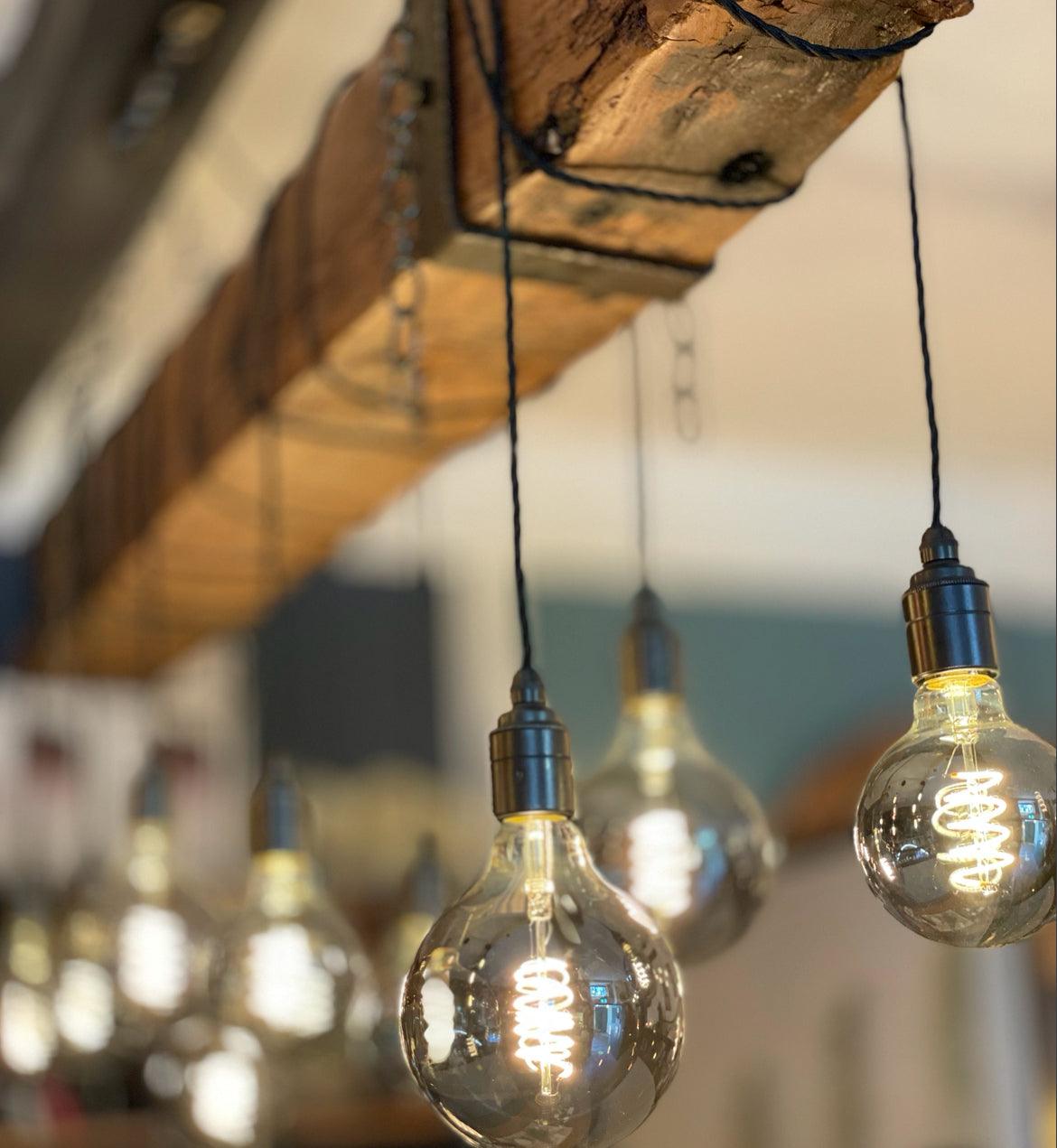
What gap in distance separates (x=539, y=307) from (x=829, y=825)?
2805mm

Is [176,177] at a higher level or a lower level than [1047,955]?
higher

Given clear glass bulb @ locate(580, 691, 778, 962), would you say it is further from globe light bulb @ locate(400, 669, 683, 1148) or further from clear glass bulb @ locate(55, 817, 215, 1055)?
clear glass bulb @ locate(55, 817, 215, 1055)

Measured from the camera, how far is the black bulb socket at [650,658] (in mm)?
1471

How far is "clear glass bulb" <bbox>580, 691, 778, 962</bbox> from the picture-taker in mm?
1332

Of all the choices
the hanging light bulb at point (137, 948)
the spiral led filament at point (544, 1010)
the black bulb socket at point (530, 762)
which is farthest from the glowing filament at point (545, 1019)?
the hanging light bulb at point (137, 948)

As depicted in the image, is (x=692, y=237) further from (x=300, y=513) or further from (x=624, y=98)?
(x=300, y=513)

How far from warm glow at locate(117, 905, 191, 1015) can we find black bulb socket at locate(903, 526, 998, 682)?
1270 mm

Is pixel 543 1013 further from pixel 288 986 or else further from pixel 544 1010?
pixel 288 986

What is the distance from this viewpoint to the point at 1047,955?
10.5ft

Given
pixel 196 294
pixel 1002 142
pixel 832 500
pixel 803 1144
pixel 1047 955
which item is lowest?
pixel 803 1144

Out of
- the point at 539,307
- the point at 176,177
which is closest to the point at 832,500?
the point at 176,177

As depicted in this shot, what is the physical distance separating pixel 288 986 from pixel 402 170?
30.4 inches

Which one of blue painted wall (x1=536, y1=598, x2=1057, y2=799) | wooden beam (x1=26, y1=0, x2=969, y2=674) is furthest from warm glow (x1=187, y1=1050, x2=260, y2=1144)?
blue painted wall (x1=536, y1=598, x2=1057, y2=799)

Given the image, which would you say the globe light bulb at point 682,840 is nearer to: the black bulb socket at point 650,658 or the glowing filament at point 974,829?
the black bulb socket at point 650,658
